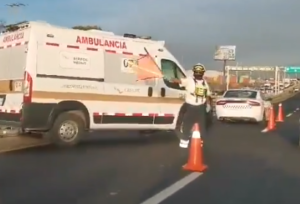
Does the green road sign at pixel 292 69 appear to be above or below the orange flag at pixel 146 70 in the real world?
above

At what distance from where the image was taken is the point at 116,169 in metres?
9.25

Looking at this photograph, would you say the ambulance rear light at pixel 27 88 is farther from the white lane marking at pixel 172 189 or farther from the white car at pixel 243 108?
the white car at pixel 243 108

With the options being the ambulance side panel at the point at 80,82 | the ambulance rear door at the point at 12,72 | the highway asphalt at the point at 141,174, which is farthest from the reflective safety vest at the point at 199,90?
the ambulance rear door at the point at 12,72

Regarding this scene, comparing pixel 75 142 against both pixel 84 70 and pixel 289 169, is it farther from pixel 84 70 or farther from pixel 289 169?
pixel 289 169

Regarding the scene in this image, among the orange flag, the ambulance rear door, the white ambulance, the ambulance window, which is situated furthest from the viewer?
the ambulance window

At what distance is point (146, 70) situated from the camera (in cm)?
1298

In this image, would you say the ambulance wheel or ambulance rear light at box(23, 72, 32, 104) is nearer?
ambulance rear light at box(23, 72, 32, 104)

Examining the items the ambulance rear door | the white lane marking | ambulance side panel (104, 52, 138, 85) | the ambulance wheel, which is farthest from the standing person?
the ambulance rear door

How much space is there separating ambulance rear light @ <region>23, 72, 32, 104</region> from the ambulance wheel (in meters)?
0.89

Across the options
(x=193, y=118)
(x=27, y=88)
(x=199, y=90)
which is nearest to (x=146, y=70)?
(x=199, y=90)

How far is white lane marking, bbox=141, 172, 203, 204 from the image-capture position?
6840 mm

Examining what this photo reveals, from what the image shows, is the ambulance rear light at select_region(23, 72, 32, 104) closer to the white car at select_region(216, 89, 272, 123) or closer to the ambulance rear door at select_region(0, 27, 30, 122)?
the ambulance rear door at select_region(0, 27, 30, 122)

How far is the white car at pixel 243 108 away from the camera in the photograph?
20922mm

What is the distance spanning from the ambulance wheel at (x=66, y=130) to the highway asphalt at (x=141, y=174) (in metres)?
0.31
